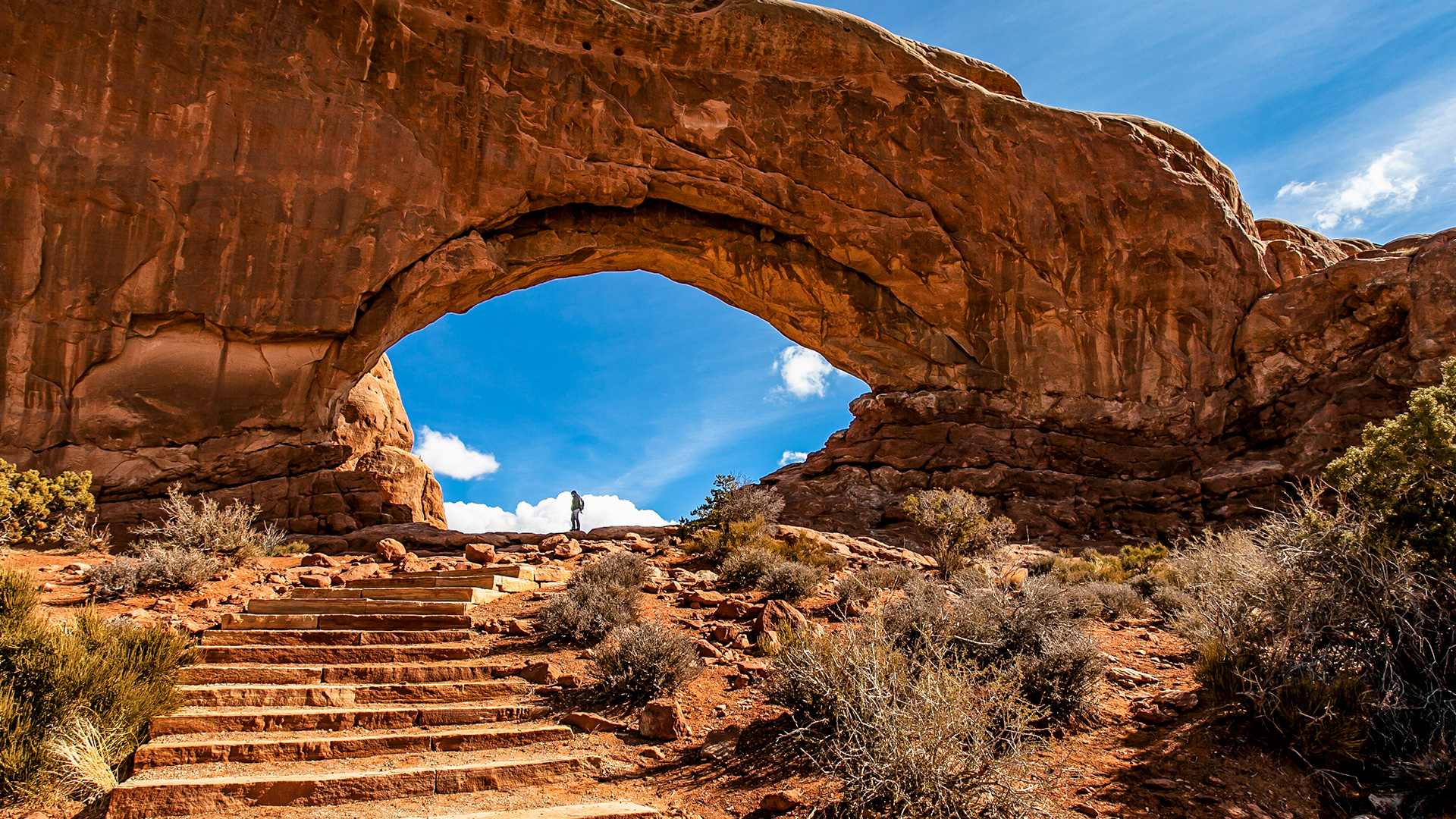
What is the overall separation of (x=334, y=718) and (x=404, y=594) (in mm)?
2781

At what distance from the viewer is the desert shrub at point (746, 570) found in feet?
26.4

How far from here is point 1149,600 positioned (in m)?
8.37

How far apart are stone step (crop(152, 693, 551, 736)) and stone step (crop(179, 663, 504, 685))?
19.4 inches

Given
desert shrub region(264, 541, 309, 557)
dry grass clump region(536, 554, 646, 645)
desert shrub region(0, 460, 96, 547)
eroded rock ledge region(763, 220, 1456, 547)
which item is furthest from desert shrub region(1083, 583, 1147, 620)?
desert shrub region(0, 460, 96, 547)

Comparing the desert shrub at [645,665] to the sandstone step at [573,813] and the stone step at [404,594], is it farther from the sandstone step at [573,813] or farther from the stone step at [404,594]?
the stone step at [404,594]

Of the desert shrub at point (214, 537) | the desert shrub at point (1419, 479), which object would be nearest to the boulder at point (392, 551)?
the desert shrub at point (214, 537)

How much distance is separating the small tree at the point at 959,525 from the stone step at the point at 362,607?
6895 millimetres

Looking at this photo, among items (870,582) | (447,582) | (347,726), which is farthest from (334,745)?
(870,582)

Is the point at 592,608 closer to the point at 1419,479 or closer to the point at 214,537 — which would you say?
the point at 214,537

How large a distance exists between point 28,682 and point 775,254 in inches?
602

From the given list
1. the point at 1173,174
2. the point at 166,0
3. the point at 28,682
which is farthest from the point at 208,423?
the point at 1173,174

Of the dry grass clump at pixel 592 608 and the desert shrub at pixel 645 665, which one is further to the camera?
the dry grass clump at pixel 592 608

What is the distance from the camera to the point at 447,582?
7902mm

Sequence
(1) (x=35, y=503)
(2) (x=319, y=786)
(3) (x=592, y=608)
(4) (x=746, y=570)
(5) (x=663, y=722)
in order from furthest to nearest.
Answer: (1) (x=35, y=503), (4) (x=746, y=570), (3) (x=592, y=608), (5) (x=663, y=722), (2) (x=319, y=786)
